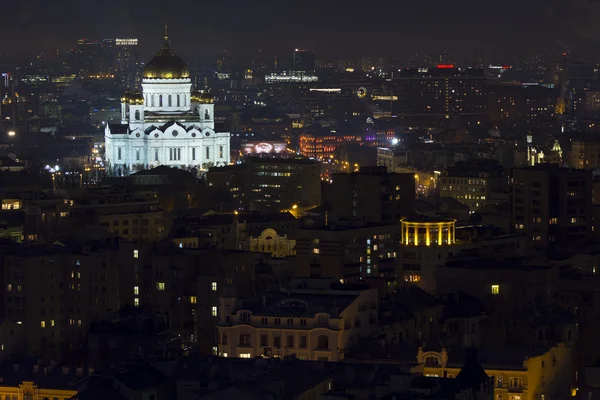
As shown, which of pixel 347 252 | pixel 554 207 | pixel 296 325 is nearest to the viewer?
pixel 296 325

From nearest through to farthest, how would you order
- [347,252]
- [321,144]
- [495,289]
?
1. [495,289]
2. [347,252]
3. [321,144]

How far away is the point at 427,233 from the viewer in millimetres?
59219

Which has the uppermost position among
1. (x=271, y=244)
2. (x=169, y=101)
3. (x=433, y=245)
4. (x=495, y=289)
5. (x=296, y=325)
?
(x=169, y=101)

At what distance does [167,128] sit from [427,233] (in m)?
43.1

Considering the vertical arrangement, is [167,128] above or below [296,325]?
above

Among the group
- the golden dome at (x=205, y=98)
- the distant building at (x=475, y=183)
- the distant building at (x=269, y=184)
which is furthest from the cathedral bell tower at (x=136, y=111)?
the distant building at (x=475, y=183)

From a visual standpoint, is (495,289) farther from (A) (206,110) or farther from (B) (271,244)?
(A) (206,110)

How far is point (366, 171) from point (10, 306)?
17.2 meters

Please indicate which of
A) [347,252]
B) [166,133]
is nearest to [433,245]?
[347,252]

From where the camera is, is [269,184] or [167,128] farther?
[167,128]

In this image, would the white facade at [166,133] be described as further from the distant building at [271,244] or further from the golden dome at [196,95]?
the distant building at [271,244]

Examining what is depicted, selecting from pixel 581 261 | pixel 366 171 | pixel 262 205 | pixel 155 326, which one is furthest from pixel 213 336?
pixel 262 205

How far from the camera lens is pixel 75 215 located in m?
68.2

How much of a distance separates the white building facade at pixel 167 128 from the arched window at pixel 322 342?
55470 mm
